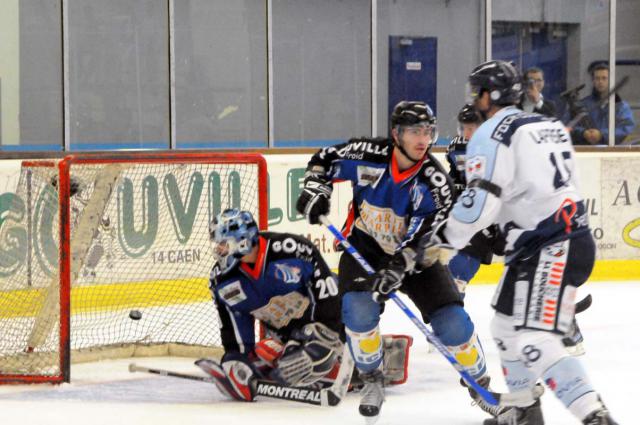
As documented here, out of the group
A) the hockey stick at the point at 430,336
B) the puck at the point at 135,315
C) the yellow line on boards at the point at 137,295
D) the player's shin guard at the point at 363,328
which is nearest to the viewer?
the hockey stick at the point at 430,336

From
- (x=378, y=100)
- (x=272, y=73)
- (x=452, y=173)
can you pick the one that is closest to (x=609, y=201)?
(x=378, y=100)

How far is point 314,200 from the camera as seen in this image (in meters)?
4.02

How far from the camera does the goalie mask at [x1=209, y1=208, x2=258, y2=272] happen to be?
166 inches

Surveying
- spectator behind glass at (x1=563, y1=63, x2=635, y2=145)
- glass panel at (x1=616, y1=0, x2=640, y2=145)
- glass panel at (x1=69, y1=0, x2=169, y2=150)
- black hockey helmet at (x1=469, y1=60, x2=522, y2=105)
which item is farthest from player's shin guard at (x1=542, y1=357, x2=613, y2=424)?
glass panel at (x1=616, y1=0, x2=640, y2=145)

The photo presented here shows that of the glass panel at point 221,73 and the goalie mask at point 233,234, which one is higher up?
the glass panel at point 221,73

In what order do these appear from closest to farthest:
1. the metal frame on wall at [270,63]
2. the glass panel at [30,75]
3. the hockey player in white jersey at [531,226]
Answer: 1. the hockey player in white jersey at [531,226]
2. the glass panel at [30,75]
3. the metal frame on wall at [270,63]

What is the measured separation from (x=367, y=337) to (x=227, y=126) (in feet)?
14.0

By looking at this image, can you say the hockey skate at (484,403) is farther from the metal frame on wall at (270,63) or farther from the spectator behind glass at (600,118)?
the spectator behind glass at (600,118)

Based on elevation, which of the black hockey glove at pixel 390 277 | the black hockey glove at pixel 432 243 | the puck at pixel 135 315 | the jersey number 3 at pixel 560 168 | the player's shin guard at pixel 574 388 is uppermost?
the jersey number 3 at pixel 560 168

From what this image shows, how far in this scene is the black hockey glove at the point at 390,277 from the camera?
366cm

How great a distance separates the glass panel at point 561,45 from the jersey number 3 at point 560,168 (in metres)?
5.64

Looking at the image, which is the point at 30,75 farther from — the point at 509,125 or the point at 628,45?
the point at 509,125

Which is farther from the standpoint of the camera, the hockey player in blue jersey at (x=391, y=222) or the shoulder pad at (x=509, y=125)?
the hockey player in blue jersey at (x=391, y=222)

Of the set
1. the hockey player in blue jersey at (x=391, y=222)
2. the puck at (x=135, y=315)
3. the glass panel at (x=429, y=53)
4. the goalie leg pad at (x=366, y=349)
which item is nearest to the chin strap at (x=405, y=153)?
the hockey player in blue jersey at (x=391, y=222)
